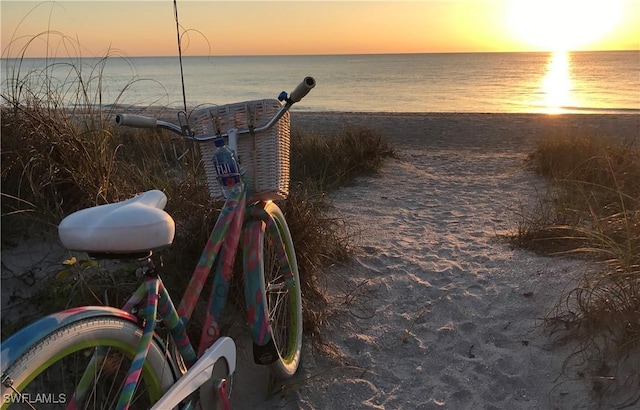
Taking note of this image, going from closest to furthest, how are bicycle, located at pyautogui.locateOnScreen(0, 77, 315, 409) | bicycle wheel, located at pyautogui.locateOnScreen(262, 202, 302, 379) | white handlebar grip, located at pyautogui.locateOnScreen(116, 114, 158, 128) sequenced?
bicycle, located at pyautogui.locateOnScreen(0, 77, 315, 409), white handlebar grip, located at pyautogui.locateOnScreen(116, 114, 158, 128), bicycle wheel, located at pyautogui.locateOnScreen(262, 202, 302, 379)

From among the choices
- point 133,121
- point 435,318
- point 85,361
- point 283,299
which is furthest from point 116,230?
point 435,318

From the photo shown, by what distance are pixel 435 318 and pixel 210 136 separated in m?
2.08

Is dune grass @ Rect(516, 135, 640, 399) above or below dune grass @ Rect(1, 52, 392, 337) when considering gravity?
below

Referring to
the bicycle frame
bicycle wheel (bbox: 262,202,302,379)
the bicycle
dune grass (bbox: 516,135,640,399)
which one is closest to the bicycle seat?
the bicycle

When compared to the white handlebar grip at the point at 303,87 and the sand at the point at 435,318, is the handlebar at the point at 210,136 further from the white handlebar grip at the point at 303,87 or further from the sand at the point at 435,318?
the sand at the point at 435,318

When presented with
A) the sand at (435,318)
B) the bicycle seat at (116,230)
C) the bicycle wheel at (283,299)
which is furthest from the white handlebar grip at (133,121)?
the sand at (435,318)

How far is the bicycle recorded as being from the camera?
1.53 meters

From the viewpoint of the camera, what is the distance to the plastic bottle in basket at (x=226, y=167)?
7.51 ft

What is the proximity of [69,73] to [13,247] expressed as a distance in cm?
183

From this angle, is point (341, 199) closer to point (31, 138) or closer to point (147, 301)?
point (31, 138)

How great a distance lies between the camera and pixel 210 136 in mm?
2424

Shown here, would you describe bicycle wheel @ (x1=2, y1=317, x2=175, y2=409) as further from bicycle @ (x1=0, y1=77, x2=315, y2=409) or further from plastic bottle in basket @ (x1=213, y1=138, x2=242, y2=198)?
plastic bottle in basket @ (x1=213, y1=138, x2=242, y2=198)

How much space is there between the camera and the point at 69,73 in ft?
14.2

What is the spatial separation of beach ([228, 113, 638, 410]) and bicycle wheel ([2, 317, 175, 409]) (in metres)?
0.85
